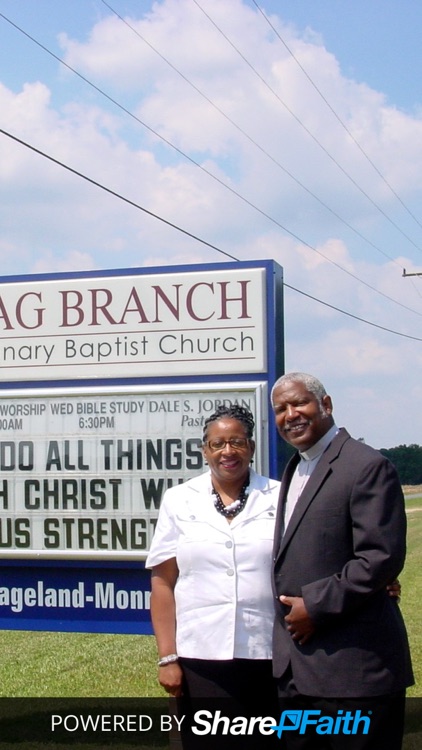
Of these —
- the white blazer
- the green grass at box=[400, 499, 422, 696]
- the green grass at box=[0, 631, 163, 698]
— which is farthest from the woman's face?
the green grass at box=[400, 499, 422, 696]

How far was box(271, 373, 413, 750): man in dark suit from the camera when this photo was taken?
3.30 metres

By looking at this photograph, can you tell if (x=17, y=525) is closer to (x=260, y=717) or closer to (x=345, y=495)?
(x=260, y=717)

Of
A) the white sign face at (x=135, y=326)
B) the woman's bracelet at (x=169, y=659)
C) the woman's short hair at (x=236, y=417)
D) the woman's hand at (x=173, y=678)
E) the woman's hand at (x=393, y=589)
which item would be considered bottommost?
the woman's hand at (x=173, y=678)

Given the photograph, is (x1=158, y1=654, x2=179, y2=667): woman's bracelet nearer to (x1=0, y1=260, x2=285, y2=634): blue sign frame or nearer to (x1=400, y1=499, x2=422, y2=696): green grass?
(x1=0, y1=260, x2=285, y2=634): blue sign frame

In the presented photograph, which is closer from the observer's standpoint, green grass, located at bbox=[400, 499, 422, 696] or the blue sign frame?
the blue sign frame

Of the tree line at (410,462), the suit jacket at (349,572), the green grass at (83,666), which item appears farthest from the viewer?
the tree line at (410,462)

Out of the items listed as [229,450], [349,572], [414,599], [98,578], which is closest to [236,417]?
[229,450]

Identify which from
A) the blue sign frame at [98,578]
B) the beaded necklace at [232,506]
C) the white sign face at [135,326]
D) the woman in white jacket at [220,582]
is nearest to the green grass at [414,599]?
the blue sign frame at [98,578]

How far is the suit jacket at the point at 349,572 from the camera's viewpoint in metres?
3.29

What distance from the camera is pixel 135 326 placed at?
240 inches

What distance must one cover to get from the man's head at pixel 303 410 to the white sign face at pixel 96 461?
2.10 meters

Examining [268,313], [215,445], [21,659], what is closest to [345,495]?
[215,445]

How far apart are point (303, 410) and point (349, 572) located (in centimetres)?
60

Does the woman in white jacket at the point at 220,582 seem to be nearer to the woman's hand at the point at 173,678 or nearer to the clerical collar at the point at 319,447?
the woman's hand at the point at 173,678
